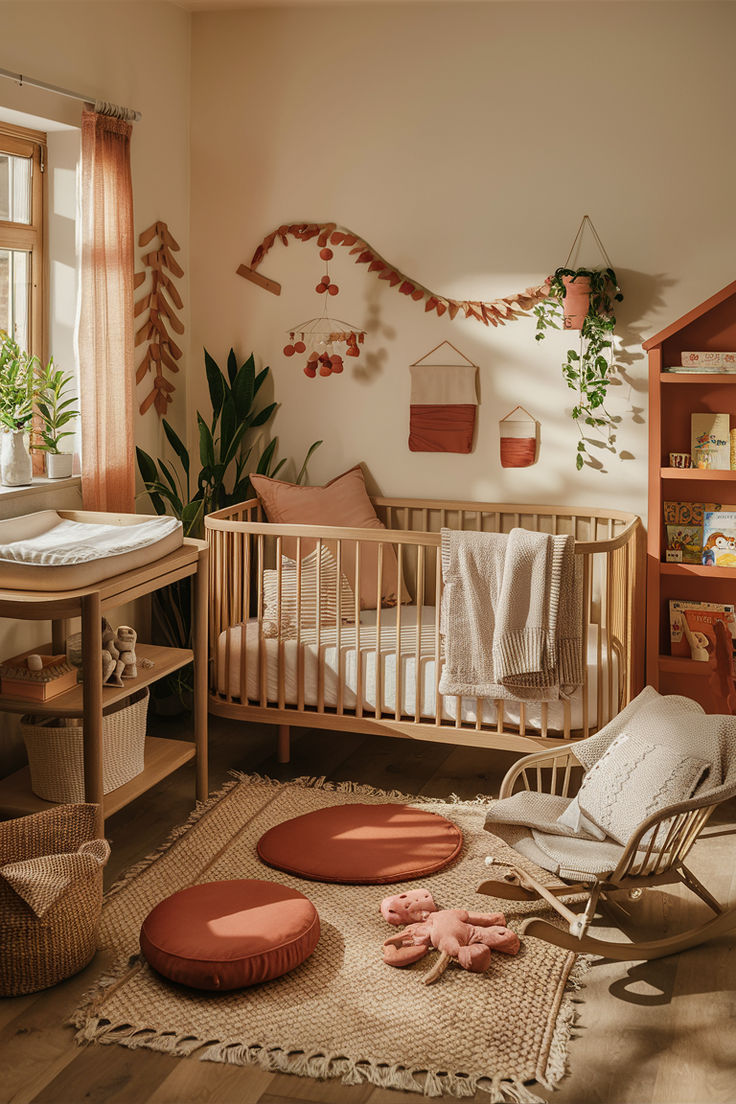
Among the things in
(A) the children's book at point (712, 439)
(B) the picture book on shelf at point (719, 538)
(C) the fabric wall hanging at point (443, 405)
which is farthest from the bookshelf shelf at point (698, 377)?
(C) the fabric wall hanging at point (443, 405)

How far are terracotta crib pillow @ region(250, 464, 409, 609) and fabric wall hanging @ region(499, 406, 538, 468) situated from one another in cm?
54

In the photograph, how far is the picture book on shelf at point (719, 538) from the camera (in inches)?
137

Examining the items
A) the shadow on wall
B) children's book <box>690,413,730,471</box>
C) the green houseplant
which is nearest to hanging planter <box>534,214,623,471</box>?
children's book <box>690,413,730,471</box>

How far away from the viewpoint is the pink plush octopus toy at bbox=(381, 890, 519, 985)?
230 cm

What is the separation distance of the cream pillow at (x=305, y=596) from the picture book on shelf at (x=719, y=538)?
3.94ft

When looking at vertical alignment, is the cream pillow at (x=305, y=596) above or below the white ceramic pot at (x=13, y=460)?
below

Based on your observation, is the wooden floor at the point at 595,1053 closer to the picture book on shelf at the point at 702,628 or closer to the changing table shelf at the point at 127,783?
the changing table shelf at the point at 127,783

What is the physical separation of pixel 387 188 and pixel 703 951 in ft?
9.00

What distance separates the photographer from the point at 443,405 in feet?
12.7

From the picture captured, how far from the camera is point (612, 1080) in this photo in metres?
1.97

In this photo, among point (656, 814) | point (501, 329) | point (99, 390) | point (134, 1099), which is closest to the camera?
point (134, 1099)

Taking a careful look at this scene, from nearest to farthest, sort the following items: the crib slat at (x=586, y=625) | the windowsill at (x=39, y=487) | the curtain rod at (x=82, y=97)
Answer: the crib slat at (x=586, y=625) < the curtain rod at (x=82, y=97) < the windowsill at (x=39, y=487)

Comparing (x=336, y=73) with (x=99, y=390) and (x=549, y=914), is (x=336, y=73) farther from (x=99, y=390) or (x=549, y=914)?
(x=549, y=914)

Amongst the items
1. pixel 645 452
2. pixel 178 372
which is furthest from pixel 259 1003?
pixel 178 372
